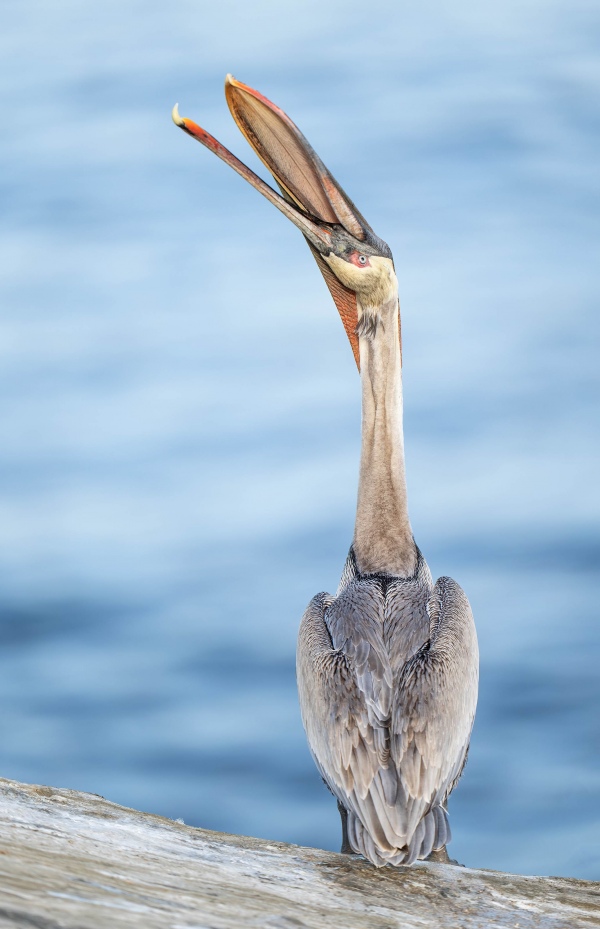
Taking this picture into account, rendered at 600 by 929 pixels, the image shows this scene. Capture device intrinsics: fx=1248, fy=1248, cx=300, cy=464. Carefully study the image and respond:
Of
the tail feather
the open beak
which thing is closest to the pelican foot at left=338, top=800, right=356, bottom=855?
the tail feather

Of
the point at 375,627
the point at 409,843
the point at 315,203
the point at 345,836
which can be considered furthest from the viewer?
the point at 315,203

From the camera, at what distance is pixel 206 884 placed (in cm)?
359

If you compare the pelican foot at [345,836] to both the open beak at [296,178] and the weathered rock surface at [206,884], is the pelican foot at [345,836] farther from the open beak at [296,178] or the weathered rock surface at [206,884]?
the open beak at [296,178]

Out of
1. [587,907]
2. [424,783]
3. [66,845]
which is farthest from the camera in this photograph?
[424,783]

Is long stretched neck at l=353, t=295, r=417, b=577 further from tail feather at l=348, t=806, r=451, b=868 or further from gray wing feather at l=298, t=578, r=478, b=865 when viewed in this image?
tail feather at l=348, t=806, r=451, b=868

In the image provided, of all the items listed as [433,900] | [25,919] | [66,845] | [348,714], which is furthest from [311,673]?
[25,919]

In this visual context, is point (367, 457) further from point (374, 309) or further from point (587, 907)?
point (587, 907)

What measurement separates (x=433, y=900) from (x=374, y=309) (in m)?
3.06

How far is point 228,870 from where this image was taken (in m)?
3.97

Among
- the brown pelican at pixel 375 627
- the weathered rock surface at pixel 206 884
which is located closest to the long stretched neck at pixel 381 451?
the brown pelican at pixel 375 627

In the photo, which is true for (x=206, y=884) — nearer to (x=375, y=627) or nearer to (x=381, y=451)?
(x=375, y=627)

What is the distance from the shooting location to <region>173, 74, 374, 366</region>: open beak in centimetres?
611

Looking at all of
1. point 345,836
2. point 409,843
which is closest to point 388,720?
point 409,843

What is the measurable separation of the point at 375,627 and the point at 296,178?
235 cm
